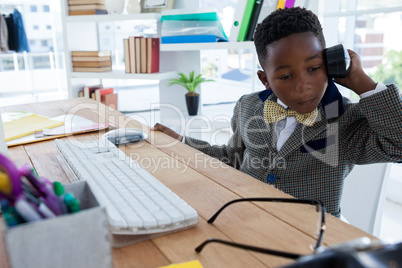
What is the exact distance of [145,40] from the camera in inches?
91.9

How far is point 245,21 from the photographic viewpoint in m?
1.85

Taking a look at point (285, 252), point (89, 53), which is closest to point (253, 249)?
point (285, 252)

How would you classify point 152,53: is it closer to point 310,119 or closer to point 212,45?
point 212,45

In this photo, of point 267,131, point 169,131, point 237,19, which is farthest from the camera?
point 237,19

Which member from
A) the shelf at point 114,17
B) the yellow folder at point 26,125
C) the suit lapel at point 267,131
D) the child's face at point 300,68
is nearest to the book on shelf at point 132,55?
the shelf at point 114,17

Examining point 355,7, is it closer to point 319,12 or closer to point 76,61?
point 319,12

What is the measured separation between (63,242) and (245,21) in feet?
5.54

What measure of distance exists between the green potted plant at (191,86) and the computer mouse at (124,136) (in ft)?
3.94

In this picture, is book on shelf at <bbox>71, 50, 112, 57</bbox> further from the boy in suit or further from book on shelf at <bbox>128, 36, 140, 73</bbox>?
the boy in suit

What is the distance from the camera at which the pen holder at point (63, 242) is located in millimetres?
349

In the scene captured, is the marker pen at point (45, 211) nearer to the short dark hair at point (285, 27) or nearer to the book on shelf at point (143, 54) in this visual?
the short dark hair at point (285, 27)

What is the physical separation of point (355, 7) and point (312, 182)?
146 centimetres

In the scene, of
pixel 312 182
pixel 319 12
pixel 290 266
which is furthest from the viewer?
pixel 319 12

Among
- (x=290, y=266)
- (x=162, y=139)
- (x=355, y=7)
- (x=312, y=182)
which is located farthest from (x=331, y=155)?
(x=355, y=7)
